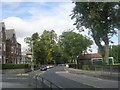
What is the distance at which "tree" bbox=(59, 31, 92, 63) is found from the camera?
98.4 m

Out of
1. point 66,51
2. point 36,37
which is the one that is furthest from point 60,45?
point 36,37

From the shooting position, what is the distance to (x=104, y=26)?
4353 centimetres

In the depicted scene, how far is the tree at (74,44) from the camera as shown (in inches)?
3875

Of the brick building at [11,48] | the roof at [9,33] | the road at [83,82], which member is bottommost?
the road at [83,82]

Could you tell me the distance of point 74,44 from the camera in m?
99.1

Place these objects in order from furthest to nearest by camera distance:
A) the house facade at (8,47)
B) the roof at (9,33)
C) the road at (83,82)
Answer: the roof at (9,33), the house facade at (8,47), the road at (83,82)

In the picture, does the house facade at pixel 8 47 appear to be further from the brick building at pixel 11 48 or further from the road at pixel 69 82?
the road at pixel 69 82

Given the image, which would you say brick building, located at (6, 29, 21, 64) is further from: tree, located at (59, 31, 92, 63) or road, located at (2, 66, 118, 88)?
road, located at (2, 66, 118, 88)

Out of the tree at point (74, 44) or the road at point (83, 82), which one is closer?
the road at point (83, 82)

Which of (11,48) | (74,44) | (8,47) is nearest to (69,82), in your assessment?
(8,47)

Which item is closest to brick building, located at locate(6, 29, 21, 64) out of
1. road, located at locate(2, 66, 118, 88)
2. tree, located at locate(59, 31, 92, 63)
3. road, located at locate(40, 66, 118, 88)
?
tree, located at locate(59, 31, 92, 63)

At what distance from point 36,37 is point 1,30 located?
36.6 m

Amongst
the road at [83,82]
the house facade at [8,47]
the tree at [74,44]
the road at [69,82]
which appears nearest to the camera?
the road at [69,82]

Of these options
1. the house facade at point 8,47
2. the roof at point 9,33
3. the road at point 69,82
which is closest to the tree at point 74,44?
the house facade at point 8,47
